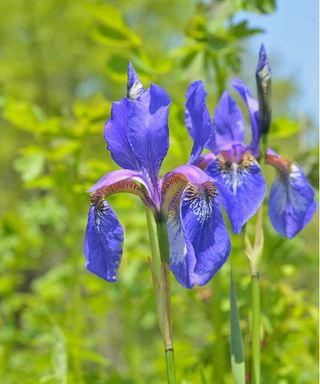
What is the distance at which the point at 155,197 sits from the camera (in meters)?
1.02

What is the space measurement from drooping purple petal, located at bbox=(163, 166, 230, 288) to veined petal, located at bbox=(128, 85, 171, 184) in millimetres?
56

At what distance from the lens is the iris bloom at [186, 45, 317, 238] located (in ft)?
3.63

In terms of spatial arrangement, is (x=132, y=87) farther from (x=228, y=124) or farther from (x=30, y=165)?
(x=30, y=165)

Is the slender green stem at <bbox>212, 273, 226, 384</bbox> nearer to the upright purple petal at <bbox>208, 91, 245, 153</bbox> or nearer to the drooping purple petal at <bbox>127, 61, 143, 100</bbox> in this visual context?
the upright purple petal at <bbox>208, 91, 245, 153</bbox>

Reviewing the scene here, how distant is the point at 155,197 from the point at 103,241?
0.10m

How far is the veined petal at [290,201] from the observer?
49.4 inches

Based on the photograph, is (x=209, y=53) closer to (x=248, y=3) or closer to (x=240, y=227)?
(x=248, y=3)

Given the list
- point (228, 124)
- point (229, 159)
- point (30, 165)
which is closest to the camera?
point (229, 159)

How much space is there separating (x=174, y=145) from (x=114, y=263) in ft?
2.42

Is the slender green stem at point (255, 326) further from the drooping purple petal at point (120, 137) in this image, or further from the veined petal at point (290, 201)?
the drooping purple petal at point (120, 137)

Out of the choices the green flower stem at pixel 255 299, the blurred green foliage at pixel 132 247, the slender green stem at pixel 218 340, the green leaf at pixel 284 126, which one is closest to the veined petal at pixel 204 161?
the green flower stem at pixel 255 299

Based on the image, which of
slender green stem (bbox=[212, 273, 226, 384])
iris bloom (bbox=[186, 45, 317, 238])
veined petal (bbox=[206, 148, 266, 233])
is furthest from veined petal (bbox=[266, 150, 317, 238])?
slender green stem (bbox=[212, 273, 226, 384])

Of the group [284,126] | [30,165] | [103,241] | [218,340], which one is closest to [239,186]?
[103,241]

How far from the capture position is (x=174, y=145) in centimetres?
170
